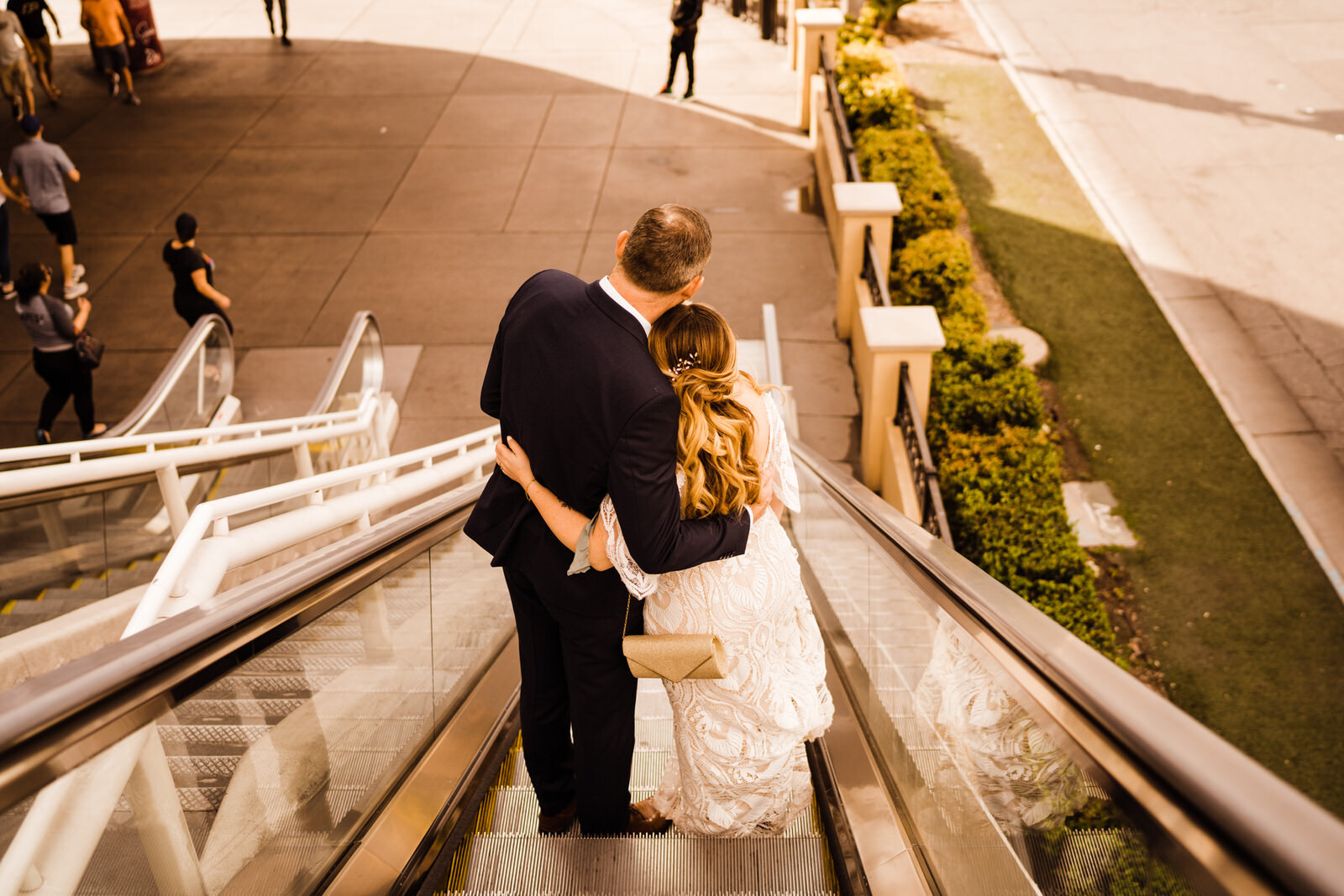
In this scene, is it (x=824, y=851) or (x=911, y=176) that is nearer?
(x=824, y=851)

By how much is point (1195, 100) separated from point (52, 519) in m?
15.4

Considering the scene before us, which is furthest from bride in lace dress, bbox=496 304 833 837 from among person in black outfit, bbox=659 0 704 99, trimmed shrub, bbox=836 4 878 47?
person in black outfit, bbox=659 0 704 99

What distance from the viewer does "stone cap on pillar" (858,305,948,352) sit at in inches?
290

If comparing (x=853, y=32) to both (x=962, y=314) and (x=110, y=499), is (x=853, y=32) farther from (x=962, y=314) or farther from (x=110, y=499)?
(x=110, y=499)

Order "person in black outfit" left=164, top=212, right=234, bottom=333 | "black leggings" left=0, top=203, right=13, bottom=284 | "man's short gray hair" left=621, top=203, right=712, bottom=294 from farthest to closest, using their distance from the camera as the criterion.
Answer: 1. "black leggings" left=0, top=203, right=13, bottom=284
2. "person in black outfit" left=164, top=212, right=234, bottom=333
3. "man's short gray hair" left=621, top=203, right=712, bottom=294

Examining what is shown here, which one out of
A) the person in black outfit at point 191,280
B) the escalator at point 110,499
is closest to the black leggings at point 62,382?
the escalator at point 110,499

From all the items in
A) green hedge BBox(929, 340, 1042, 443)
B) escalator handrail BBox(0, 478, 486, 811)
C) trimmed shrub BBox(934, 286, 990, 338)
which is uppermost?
escalator handrail BBox(0, 478, 486, 811)

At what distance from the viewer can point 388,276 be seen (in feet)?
36.2

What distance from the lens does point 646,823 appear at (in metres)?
3.35

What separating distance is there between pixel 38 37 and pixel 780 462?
54.0ft

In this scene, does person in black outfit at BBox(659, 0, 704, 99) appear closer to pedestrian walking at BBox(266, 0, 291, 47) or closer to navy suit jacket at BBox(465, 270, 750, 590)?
pedestrian walking at BBox(266, 0, 291, 47)

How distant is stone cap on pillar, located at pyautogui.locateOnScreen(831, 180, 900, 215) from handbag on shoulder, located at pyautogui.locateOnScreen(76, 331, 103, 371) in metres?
6.18

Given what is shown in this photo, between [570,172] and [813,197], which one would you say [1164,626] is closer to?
[813,197]

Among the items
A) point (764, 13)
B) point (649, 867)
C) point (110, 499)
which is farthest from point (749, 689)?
point (764, 13)
